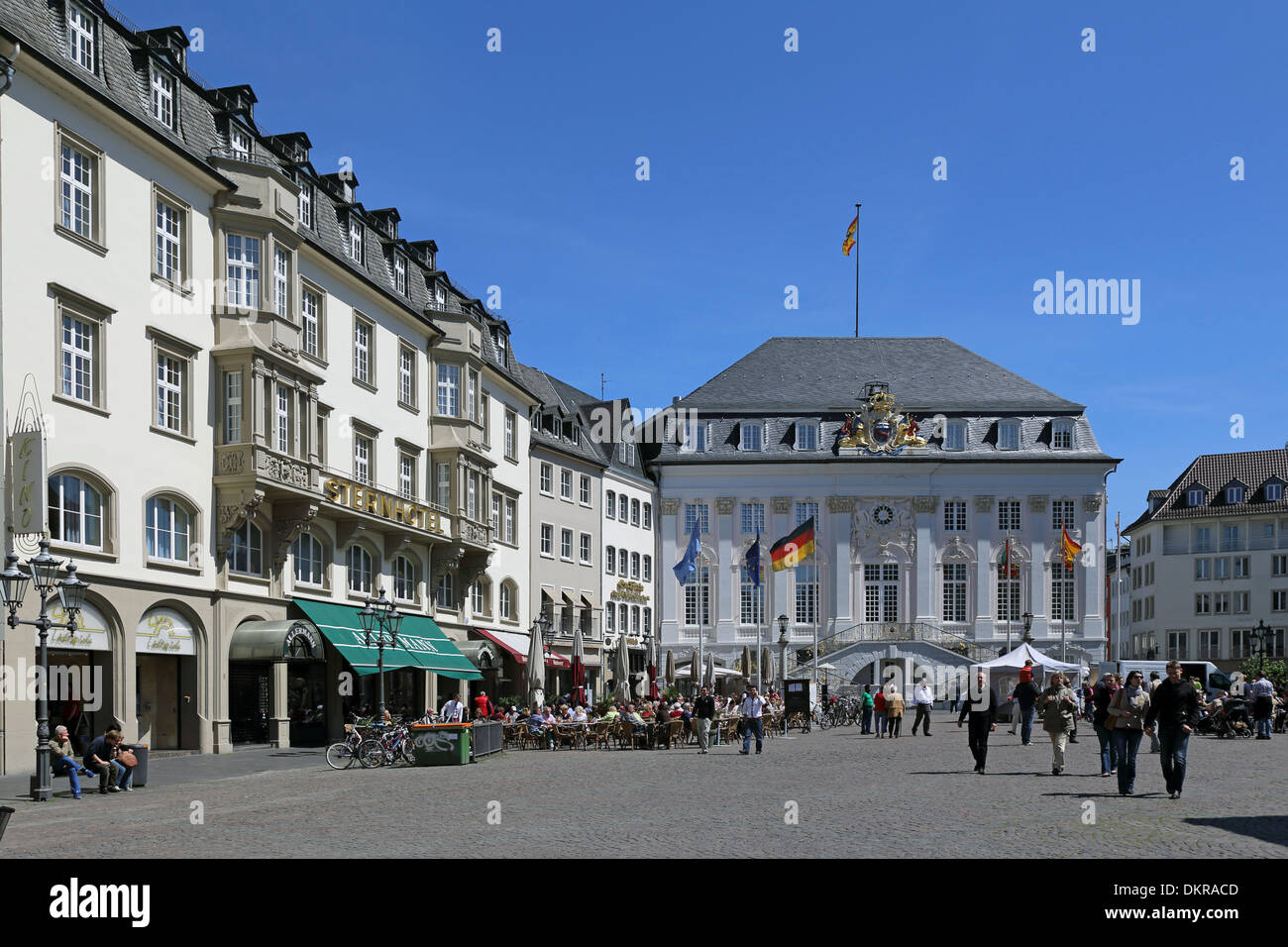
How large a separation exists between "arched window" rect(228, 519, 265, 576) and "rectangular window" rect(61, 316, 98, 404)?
6.19m

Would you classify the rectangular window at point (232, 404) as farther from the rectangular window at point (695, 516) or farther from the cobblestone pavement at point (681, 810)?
the rectangular window at point (695, 516)

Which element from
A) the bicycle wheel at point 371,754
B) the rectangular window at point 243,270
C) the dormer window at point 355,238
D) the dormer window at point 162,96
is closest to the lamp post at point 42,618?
the bicycle wheel at point 371,754

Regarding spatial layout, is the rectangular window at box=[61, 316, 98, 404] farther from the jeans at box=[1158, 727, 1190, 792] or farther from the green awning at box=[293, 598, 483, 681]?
the jeans at box=[1158, 727, 1190, 792]

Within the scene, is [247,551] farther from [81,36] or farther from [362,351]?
[81,36]

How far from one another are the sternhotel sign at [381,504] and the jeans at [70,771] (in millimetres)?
15874

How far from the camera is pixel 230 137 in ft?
117

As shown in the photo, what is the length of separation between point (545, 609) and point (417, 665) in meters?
18.2

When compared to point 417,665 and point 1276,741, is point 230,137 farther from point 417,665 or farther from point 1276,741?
point 1276,741

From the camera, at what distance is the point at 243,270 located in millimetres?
34500

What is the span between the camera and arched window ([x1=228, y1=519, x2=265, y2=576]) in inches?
1356

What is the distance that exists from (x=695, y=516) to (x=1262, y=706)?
4331 centimetres

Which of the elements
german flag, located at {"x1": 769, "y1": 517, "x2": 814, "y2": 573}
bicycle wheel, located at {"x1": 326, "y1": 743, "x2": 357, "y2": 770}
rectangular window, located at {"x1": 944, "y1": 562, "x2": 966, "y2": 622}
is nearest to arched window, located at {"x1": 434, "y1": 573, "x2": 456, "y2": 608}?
german flag, located at {"x1": 769, "y1": 517, "x2": 814, "y2": 573}

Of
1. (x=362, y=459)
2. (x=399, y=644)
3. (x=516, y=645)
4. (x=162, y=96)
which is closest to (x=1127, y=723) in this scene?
(x=162, y=96)
